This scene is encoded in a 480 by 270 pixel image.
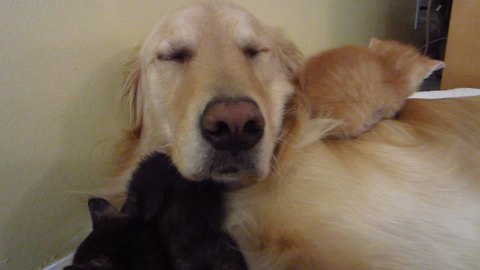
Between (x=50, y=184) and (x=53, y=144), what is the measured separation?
0.13 meters

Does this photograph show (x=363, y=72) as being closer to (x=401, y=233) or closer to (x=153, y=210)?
(x=401, y=233)

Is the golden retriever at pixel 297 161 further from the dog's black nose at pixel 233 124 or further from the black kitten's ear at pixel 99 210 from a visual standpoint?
the black kitten's ear at pixel 99 210

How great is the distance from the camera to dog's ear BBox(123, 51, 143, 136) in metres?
1.26

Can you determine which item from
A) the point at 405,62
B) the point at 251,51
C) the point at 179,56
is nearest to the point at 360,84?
the point at 405,62

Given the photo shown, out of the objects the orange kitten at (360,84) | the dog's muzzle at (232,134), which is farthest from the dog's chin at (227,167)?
the orange kitten at (360,84)

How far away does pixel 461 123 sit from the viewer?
44.5 inches

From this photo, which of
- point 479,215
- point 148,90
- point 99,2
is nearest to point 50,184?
point 148,90

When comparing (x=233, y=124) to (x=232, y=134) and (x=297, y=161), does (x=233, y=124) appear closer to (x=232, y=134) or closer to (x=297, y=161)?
(x=232, y=134)

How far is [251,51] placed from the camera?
1.12m

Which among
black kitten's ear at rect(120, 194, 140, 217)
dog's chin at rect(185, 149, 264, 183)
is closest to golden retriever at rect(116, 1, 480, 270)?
dog's chin at rect(185, 149, 264, 183)

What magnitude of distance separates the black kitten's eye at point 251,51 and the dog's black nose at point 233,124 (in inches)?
12.2

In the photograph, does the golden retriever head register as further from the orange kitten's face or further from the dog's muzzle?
the orange kitten's face

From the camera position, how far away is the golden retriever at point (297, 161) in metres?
0.79

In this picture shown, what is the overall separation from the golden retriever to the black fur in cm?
6
